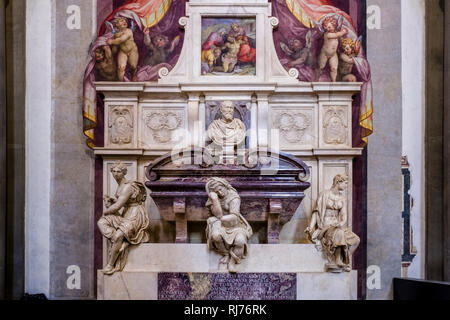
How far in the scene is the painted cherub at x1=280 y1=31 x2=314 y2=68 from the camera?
340 inches

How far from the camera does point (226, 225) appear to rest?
7387 mm

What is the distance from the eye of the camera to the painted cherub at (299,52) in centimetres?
864

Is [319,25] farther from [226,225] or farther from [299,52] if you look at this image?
[226,225]

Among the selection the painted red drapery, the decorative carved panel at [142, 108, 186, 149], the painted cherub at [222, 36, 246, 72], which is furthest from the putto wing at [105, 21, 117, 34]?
the painted red drapery

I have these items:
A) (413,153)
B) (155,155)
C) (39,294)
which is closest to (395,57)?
(413,153)

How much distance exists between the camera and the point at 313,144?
8.58 meters

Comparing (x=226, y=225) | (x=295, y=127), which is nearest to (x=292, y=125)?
(x=295, y=127)

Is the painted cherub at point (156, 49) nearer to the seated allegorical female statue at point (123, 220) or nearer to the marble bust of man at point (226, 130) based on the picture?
the marble bust of man at point (226, 130)

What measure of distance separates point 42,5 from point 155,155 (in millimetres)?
2752

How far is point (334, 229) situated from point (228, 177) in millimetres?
1560

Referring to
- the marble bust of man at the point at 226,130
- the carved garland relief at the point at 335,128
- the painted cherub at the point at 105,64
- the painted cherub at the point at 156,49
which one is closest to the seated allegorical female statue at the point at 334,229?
the carved garland relief at the point at 335,128

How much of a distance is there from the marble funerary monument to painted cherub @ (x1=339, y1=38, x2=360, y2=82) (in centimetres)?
15

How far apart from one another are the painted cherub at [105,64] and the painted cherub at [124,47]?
71mm
